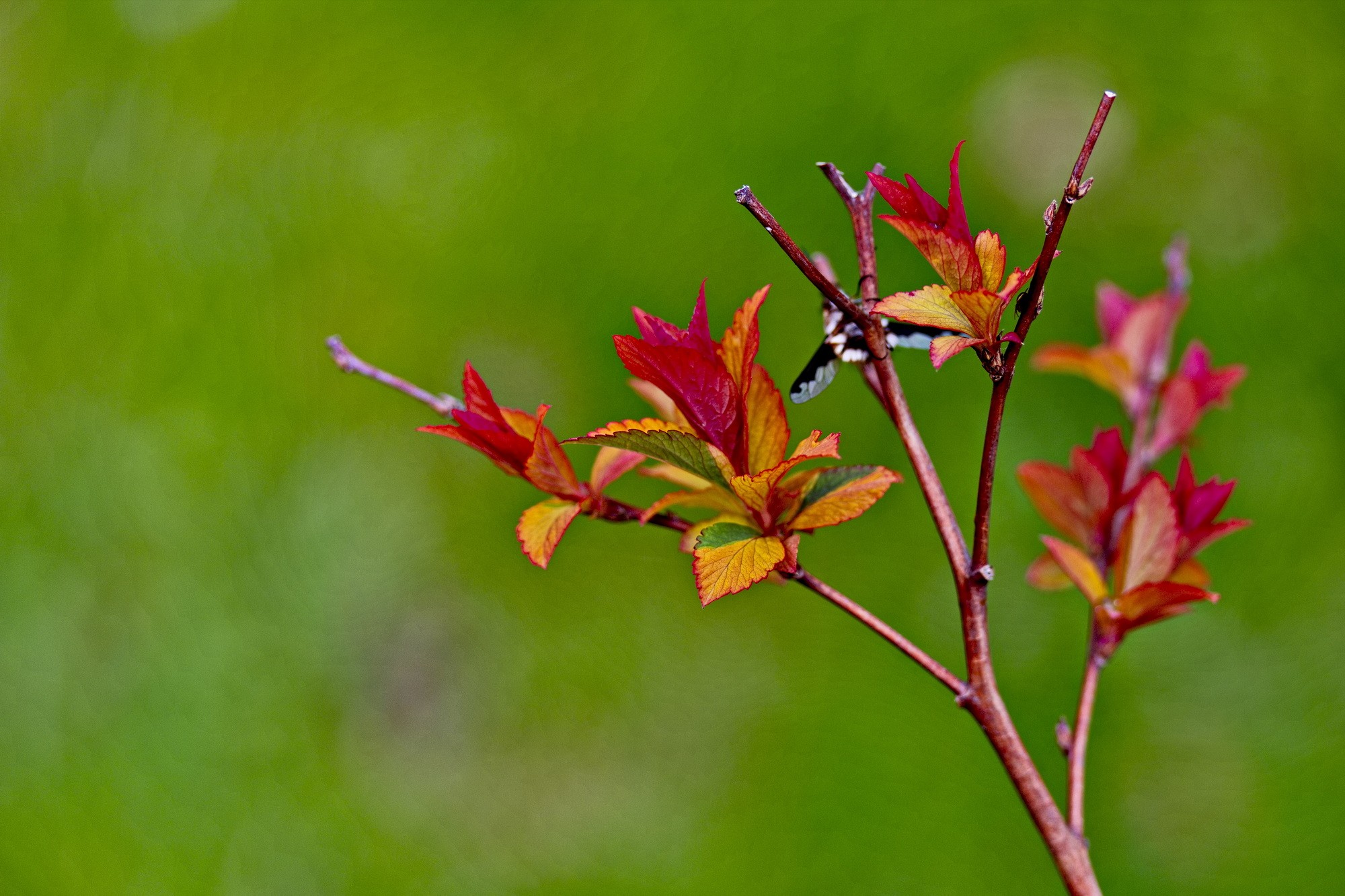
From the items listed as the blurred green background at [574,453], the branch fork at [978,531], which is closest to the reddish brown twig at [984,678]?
the branch fork at [978,531]

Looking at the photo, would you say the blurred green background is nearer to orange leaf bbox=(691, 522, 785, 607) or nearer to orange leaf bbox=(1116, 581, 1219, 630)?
orange leaf bbox=(1116, 581, 1219, 630)

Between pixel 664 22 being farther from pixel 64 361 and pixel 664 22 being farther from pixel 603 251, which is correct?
pixel 64 361

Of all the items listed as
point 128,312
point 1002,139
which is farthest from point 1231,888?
point 128,312

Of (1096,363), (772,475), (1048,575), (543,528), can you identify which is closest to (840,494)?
(772,475)

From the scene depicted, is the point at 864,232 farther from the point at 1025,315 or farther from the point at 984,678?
the point at 984,678

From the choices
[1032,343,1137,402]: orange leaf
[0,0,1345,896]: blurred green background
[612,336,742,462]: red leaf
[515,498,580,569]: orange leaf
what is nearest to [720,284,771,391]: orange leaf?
[612,336,742,462]: red leaf

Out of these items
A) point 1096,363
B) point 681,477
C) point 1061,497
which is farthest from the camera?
point 1096,363

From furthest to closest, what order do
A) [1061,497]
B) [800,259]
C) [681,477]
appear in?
[1061,497] → [681,477] → [800,259]
